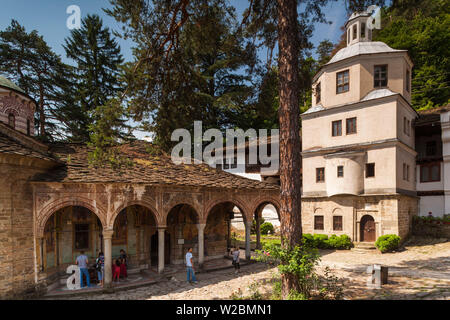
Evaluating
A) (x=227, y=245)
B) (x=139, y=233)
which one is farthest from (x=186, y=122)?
(x=227, y=245)

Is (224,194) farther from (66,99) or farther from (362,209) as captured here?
(66,99)

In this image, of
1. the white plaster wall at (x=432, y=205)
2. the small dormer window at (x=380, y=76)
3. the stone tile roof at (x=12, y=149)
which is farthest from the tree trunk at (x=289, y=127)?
the white plaster wall at (x=432, y=205)

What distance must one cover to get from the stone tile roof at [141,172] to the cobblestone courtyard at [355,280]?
4.57 m

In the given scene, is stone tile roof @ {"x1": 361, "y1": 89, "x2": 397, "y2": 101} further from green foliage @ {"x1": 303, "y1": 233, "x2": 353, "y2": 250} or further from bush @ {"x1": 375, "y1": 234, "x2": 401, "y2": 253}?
green foliage @ {"x1": 303, "y1": 233, "x2": 353, "y2": 250}

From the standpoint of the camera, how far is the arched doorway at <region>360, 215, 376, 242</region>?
1939cm

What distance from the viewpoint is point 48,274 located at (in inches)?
462

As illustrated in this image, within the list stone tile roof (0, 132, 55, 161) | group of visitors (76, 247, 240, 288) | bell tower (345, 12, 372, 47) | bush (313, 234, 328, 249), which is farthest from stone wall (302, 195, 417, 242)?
stone tile roof (0, 132, 55, 161)

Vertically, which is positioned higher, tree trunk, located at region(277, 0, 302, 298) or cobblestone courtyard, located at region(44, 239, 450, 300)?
tree trunk, located at region(277, 0, 302, 298)

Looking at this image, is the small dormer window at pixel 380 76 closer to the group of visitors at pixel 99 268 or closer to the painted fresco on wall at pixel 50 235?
the group of visitors at pixel 99 268

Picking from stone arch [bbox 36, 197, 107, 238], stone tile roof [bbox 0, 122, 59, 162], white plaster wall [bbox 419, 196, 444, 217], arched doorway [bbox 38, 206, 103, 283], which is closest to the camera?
stone tile roof [bbox 0, 122, 59, 162]

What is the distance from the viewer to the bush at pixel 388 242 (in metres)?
17.5

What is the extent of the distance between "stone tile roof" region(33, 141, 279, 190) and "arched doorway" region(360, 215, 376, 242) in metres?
7.87
